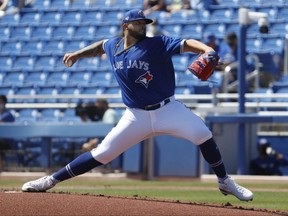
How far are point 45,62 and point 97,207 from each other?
12523 millimetres


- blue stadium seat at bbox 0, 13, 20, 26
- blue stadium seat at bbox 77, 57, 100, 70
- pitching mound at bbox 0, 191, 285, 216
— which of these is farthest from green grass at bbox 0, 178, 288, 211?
blue stadium seat at bbox 0, 13, 20, 26

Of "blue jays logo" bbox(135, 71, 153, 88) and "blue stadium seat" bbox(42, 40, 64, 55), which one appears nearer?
"blue jays logo" bbox(135, 71, 153, 88)

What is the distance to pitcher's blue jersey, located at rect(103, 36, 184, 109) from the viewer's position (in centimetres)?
745

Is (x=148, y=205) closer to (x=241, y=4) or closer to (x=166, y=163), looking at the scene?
(x=166, y=163)

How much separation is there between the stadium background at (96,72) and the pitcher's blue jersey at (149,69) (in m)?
6.72

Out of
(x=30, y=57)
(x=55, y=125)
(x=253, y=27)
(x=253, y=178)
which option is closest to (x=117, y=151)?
(x=253, y=178)

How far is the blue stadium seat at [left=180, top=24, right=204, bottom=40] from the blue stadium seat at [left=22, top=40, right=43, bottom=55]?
3.64 meters

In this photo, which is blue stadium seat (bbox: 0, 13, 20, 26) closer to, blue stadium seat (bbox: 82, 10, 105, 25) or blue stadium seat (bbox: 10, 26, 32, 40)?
blue stadium seat (bbox: 10, 26, 32, 40)

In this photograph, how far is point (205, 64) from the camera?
7.18 m

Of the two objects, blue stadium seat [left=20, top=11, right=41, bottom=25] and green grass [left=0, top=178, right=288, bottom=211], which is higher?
blue stadium seat [left=20, top=11, right=41, bottom=25]

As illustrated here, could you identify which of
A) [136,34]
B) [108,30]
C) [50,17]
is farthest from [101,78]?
[136,34]

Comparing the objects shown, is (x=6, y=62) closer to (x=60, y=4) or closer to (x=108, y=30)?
(x=60, y=4)

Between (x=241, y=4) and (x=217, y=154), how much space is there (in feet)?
35.4

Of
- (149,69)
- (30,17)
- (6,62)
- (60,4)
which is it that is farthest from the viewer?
(60,4)
